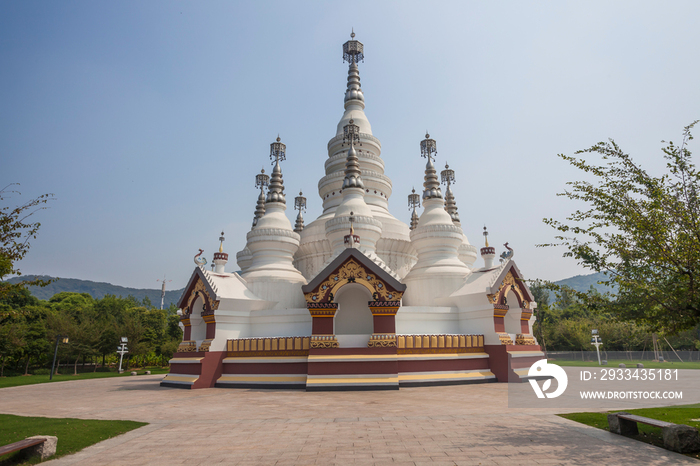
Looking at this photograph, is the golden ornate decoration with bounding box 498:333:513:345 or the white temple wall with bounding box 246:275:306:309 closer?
the golden ornate decoration with bounding box 498:333:513:345

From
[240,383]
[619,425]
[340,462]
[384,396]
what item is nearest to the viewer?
[340,462]

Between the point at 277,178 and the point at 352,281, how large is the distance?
529 inches

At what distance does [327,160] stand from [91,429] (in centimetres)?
2658

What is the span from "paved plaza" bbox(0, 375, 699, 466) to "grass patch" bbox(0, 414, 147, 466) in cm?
41

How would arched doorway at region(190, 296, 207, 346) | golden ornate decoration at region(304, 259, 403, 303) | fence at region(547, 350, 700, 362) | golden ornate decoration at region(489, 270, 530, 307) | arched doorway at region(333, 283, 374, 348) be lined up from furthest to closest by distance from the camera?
fence at region(547, 350, 700, 362)
arched doorway at region(190, 296, 207, 346)
arched doorway at region(333, 283, 374, 348)
golden ornate decoration at region(489, 270, 530, 307)
golden ornate decoration at region(304, 259, 403, 303)

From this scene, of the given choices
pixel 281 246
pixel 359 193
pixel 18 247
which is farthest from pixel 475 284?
pixel 18 247

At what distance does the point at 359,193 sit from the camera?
2750cm

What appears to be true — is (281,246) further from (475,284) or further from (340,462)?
(340,462)

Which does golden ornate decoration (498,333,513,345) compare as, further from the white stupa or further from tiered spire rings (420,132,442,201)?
tiered spire rings (420,132,442,201)

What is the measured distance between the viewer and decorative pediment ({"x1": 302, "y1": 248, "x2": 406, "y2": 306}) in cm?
1961

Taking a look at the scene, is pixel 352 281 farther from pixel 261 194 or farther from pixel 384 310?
pixel 261 194

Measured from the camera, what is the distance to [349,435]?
880 cm

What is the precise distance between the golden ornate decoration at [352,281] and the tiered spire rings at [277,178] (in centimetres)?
1139

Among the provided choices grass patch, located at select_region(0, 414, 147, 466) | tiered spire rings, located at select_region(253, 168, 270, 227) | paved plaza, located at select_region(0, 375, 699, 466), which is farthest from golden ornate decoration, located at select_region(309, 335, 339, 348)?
tiered spire rings, located at select_region(253, 168, 270, 227)
